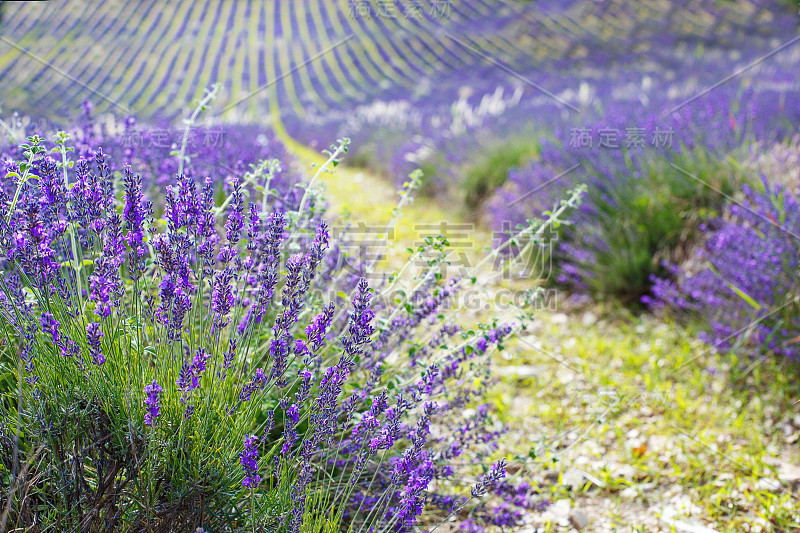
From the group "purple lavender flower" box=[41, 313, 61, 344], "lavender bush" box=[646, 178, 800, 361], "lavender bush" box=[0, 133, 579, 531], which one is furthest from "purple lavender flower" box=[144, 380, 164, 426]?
"lavender bush" box=[646, 178, 800, 361]

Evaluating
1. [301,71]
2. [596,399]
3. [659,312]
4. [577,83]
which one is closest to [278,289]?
[596,399]

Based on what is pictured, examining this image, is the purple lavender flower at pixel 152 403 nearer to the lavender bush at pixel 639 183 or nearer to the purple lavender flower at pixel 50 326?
the purple lavender flower at pixel 50 326

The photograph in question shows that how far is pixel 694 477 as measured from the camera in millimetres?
1857

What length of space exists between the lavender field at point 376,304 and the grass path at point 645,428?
0.04ft

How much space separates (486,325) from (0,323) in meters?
1.00

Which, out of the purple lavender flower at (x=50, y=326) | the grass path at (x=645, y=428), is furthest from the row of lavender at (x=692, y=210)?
the purple lavender flower at (x=50, y=326)

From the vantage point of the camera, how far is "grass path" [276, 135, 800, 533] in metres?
1.71

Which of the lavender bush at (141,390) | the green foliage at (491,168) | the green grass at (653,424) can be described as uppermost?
the lavender bush at (141,390)

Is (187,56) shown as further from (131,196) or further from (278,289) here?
(131,196)

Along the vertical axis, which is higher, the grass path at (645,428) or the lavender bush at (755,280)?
the lavender bush at (755,280)

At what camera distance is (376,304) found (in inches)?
68.6

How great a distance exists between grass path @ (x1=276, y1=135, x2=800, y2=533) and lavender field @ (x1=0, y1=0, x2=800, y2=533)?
12mm

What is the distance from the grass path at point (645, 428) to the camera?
1711 mm

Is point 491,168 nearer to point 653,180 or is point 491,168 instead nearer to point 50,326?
point 653,180
